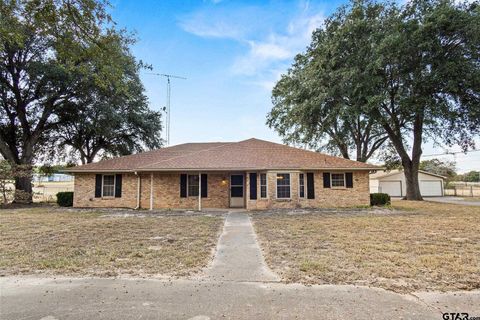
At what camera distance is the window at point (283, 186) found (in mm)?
15070

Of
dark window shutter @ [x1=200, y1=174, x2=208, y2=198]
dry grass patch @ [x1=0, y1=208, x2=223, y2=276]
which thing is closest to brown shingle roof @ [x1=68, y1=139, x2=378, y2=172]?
dark window shutter @ [x1=200, y1=174, x2=208, y2=198]

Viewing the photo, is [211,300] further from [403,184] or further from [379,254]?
[403,184]

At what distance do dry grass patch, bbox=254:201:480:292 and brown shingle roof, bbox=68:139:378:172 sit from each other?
583 centimetres

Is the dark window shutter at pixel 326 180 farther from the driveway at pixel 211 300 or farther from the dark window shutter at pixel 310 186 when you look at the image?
the driveway at pixel 211 300

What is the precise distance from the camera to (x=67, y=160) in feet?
77.5

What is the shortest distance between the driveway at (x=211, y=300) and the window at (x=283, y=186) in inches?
419

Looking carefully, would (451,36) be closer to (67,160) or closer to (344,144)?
(344,144)

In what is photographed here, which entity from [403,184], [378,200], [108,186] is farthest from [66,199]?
[403,184]

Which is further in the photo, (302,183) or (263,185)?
(302,183)

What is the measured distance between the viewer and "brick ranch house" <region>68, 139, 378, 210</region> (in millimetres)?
14969

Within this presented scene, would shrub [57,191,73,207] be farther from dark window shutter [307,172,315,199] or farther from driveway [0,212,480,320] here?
driveway [0,212,480,320]

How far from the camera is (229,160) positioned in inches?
622

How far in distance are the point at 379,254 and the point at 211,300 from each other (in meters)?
3.84

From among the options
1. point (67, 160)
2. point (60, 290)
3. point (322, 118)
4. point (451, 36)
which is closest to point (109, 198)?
point (67, 160)
